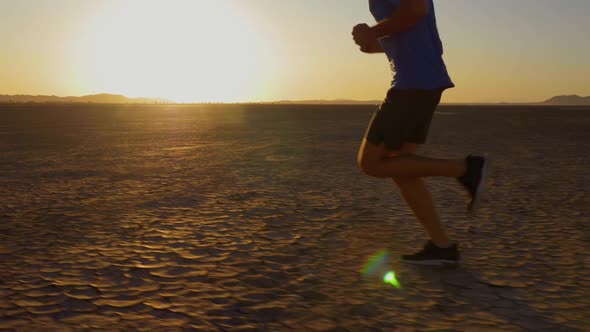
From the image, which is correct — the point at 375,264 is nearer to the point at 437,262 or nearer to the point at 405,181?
the point at 437,262

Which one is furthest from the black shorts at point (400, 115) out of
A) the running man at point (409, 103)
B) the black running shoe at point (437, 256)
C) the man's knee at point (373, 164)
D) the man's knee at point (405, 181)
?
the black running shoe at point (437, 256)

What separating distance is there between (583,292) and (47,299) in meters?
2.56

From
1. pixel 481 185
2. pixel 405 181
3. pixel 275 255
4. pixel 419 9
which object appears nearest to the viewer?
pixel 419 9

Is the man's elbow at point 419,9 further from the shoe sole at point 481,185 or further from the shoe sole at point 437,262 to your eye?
the shoe sole at point 437,262

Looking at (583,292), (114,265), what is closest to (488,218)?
(583,292)

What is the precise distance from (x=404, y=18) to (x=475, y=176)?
2.92 ft

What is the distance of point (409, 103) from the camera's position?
286 cm

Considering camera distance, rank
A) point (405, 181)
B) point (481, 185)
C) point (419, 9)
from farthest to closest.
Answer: point (405, 181), point (481, 185), point (419, 9)

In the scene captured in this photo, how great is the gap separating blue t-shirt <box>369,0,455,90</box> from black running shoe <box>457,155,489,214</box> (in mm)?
413

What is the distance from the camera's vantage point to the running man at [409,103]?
9.37 feet

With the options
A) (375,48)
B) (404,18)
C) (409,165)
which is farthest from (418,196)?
(404,18)

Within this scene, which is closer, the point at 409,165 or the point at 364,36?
the point at 364,36

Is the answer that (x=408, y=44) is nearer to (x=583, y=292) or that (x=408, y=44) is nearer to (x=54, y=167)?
(x=583, y=292)

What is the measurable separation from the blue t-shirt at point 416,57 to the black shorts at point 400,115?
41 mm
